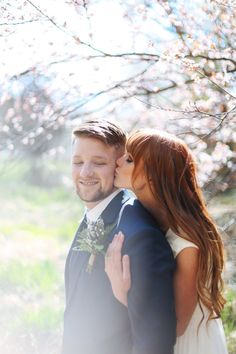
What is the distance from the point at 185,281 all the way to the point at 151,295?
0.34 ft

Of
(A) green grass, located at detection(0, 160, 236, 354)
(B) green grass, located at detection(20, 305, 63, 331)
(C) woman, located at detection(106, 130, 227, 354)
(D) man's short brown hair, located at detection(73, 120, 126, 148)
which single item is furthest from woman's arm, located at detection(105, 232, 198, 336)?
(B) green grass, located at detection(20, 305, 63, 331)

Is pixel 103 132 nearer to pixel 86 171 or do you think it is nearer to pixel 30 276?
pixel 86 171

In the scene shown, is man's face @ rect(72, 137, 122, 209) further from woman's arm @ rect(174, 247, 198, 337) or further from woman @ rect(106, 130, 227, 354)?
woman's arm @ rect(174, 247, 198, 337)

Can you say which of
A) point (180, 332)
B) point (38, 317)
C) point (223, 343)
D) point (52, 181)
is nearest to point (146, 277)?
point (180, 332)

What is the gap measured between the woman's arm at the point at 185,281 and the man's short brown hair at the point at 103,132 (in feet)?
1.15

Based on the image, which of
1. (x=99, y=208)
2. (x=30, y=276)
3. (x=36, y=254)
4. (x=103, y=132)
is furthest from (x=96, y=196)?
(x=36, y=254)

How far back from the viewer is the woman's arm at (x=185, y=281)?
1.39m

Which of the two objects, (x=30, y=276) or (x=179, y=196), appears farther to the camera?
(x=30, y=276)

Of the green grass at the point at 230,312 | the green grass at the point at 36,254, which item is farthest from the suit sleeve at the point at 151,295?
the green grass at the point at 230,312

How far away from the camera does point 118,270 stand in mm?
1379

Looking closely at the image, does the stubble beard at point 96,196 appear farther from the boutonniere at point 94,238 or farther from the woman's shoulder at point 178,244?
the woman's shoulder at point 178,244

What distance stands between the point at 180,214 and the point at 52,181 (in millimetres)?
5086

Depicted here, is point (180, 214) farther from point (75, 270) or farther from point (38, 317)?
point (38, 317)

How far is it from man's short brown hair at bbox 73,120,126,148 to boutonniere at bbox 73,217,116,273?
209 mm
